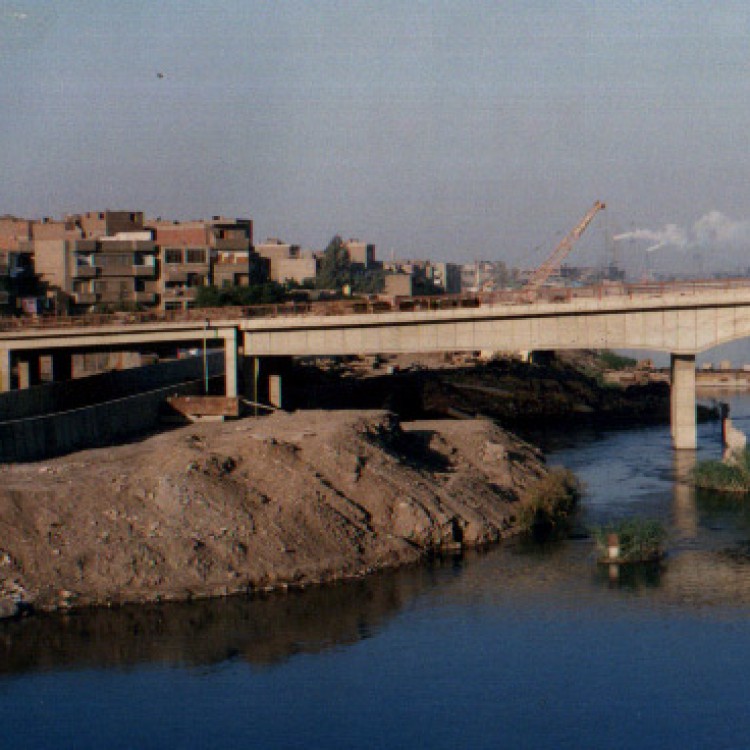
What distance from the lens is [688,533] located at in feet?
135

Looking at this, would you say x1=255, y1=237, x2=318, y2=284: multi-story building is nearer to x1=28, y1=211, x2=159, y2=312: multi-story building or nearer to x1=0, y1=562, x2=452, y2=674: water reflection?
x1=28, y1=211, x2=159, y2=312: multi-story building

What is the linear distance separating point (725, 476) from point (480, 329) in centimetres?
1492

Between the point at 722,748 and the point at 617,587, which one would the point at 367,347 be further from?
the point at 722,748

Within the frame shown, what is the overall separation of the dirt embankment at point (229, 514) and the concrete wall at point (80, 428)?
154 cm

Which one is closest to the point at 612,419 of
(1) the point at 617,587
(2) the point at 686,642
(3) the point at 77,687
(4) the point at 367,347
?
(4) the point at 367,347

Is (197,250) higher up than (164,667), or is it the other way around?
(197,250)

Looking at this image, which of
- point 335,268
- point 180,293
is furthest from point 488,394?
point 335,268

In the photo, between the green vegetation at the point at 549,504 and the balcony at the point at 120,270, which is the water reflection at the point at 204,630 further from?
the balcony at the point at 120,270

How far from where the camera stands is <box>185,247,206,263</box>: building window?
108312 mm

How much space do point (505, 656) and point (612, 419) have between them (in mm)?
50144

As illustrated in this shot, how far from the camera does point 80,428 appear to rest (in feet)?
160

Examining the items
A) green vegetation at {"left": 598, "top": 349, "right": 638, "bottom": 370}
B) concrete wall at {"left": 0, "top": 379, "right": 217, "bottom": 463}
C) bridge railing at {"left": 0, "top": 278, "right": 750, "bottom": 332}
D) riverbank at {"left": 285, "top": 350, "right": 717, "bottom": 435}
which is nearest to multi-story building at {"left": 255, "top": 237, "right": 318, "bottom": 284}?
green vegetation at {"left": 598, "top": 349, "right": 638, "bottom": 370}

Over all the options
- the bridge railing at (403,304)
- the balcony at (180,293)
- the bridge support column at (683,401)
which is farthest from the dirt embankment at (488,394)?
the balcony at (180,293)

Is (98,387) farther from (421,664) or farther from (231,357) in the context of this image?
(421,664)
